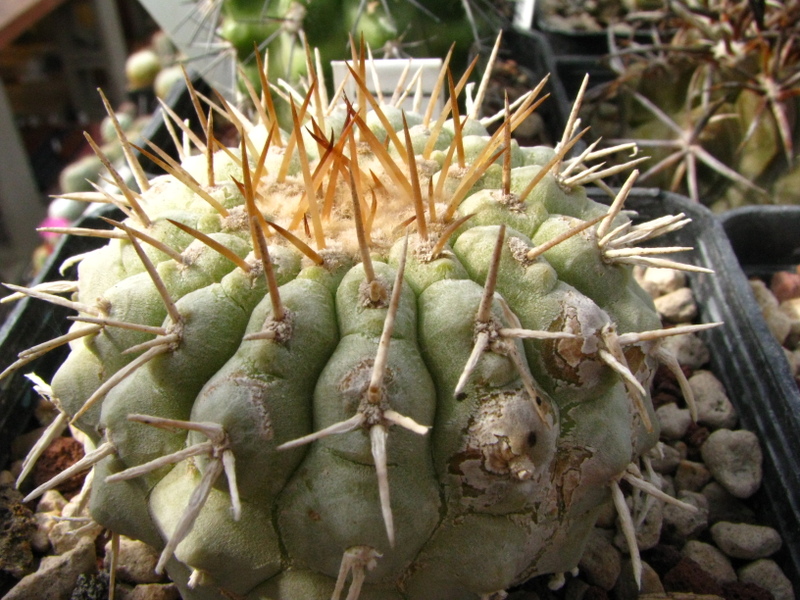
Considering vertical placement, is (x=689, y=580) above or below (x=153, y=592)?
below

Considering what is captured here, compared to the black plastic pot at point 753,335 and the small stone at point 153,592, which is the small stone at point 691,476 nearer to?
the black plastic pot at point 753,335

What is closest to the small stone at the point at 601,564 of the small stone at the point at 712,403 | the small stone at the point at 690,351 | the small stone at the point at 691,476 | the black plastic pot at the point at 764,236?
the small stone at the point at 691,476

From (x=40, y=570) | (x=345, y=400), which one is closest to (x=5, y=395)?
(x=40, y=570)

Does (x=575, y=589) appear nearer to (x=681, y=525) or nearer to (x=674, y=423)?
(x=681, y=525)

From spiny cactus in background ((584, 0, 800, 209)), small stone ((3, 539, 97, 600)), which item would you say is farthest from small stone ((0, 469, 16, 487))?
spiny cactus in background ((584, 0, 800, 209))

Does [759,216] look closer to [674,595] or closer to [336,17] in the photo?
[674,595]

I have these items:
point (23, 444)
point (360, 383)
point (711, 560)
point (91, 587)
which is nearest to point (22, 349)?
point (23, 444)

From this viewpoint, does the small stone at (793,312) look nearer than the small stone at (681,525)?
No
